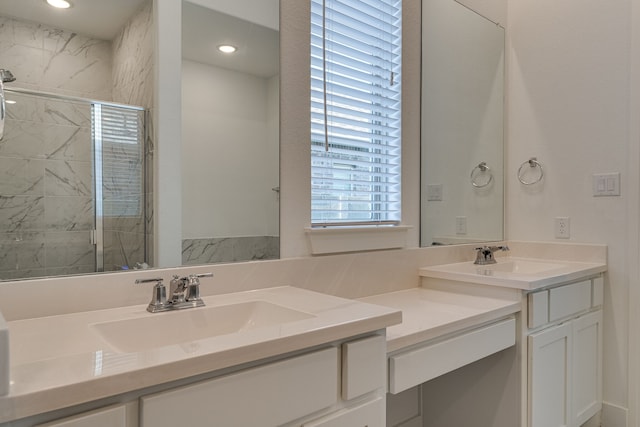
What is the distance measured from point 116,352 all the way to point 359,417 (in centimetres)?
56

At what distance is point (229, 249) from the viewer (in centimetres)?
135

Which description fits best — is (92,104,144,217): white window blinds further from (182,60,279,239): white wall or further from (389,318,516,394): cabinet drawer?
(389,318,516,394): cabinet drawer

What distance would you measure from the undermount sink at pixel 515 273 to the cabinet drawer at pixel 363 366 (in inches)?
30.1

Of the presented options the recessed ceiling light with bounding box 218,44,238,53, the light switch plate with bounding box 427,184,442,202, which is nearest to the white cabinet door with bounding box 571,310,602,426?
the light switch plate with bounding box 427,184,442,202

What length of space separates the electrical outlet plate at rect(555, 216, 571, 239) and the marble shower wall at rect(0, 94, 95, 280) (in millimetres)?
2141

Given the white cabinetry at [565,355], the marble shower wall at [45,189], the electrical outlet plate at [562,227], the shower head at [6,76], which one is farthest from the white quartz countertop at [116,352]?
the electrical outlet plate at [562,227]

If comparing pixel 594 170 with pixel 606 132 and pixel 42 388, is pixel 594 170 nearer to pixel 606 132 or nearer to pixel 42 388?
pixel 606 132

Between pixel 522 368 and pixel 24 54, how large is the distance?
1.82m

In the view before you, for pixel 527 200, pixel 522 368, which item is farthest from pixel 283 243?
pixel 527 200

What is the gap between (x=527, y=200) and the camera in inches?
92.6

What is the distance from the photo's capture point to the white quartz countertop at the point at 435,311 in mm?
1212

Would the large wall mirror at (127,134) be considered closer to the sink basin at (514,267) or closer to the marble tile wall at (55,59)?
the marble tile wall at (55,59)

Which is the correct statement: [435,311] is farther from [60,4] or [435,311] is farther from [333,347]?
[60,4]

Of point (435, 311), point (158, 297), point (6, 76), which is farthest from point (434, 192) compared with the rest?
point (6, 76)
